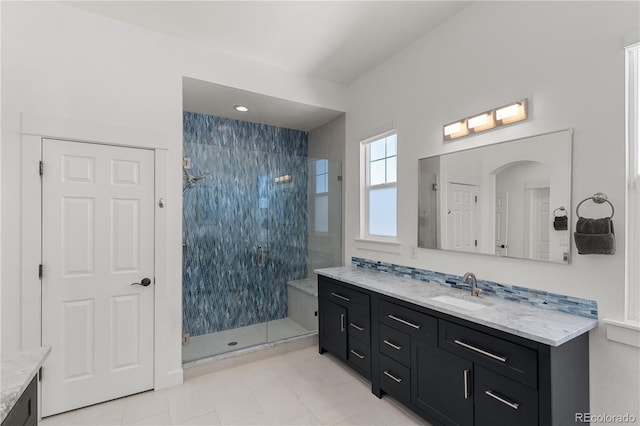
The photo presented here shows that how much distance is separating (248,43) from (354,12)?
997mm

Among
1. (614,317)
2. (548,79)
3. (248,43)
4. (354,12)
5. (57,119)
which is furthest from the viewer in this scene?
(248,43)

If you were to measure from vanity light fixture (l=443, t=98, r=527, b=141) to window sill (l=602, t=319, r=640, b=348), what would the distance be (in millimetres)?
1277

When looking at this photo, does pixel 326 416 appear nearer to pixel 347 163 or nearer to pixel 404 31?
pixel 347 163

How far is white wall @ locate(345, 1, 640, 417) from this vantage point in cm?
164

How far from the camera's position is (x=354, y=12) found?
2.43 m


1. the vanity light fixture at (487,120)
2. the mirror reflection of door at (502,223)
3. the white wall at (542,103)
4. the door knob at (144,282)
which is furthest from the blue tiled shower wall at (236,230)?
the mirror reflection of door at (502,223)

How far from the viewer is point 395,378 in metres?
2.31

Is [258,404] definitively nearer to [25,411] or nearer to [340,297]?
[340,297]

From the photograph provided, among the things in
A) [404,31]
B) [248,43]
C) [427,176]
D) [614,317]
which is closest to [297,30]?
[248,43]

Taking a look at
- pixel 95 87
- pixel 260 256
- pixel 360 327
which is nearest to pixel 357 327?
pixel 360 327

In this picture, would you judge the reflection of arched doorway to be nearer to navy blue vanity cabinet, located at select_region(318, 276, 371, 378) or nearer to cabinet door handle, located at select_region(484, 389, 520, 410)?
cabinet door handle, located at select_region(484, 389, 520, 410)

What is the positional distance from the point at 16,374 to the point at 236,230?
8.06ft

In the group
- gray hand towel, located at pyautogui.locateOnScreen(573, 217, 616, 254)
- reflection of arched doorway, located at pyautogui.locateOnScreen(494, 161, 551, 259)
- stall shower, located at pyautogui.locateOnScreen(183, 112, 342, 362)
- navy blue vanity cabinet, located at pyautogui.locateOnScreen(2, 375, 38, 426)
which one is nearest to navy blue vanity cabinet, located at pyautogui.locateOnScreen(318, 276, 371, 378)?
stall shower, located at pyautogui.locateOnScreen(183, 112, 342, 362)

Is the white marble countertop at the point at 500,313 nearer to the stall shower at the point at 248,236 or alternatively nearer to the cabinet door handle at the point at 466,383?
the cabinet door handle at the point at 466,383
